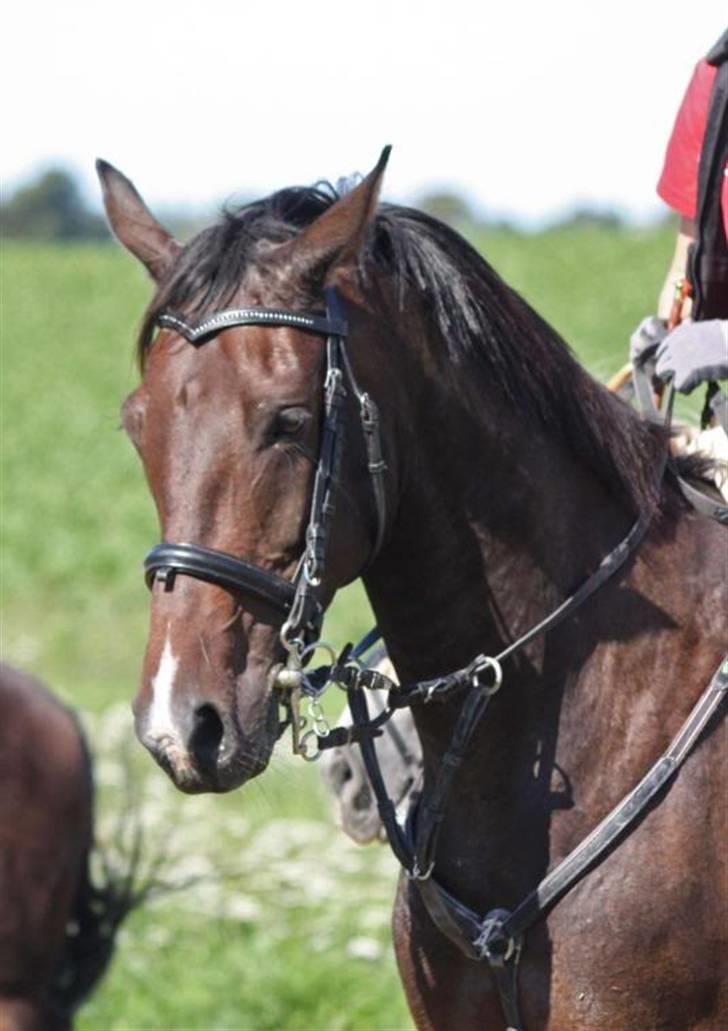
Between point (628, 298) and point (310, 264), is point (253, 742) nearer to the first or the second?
point (310, 264)

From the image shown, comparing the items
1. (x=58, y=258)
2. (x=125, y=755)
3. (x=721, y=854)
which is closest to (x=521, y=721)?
(x=721, y=854)

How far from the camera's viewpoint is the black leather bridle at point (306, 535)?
3.11m

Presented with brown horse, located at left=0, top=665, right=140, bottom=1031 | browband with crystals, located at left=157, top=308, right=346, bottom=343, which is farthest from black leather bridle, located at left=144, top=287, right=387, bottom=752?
brown horse, located at left=0, top=665, right=140, bottom=1031

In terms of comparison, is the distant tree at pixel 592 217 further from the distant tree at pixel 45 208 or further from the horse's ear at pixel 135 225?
the horse's ear at pixel 135 225

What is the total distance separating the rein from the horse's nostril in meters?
0.14

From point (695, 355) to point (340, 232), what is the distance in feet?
3.27

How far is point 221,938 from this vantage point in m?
8.06

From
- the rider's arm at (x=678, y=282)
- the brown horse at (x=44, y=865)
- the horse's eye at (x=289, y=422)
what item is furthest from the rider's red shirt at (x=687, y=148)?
the brown horse at (x=44, y=865)

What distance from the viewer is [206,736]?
308cm

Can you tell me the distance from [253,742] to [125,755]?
361 centimetres

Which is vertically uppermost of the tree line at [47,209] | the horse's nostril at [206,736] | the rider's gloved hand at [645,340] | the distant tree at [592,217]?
the tree line at [47,209]

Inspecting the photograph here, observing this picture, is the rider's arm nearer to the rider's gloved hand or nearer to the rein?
the rider's gloved hand

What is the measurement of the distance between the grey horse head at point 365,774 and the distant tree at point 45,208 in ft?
269

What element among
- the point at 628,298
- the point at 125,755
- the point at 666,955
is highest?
the point at 628,298
